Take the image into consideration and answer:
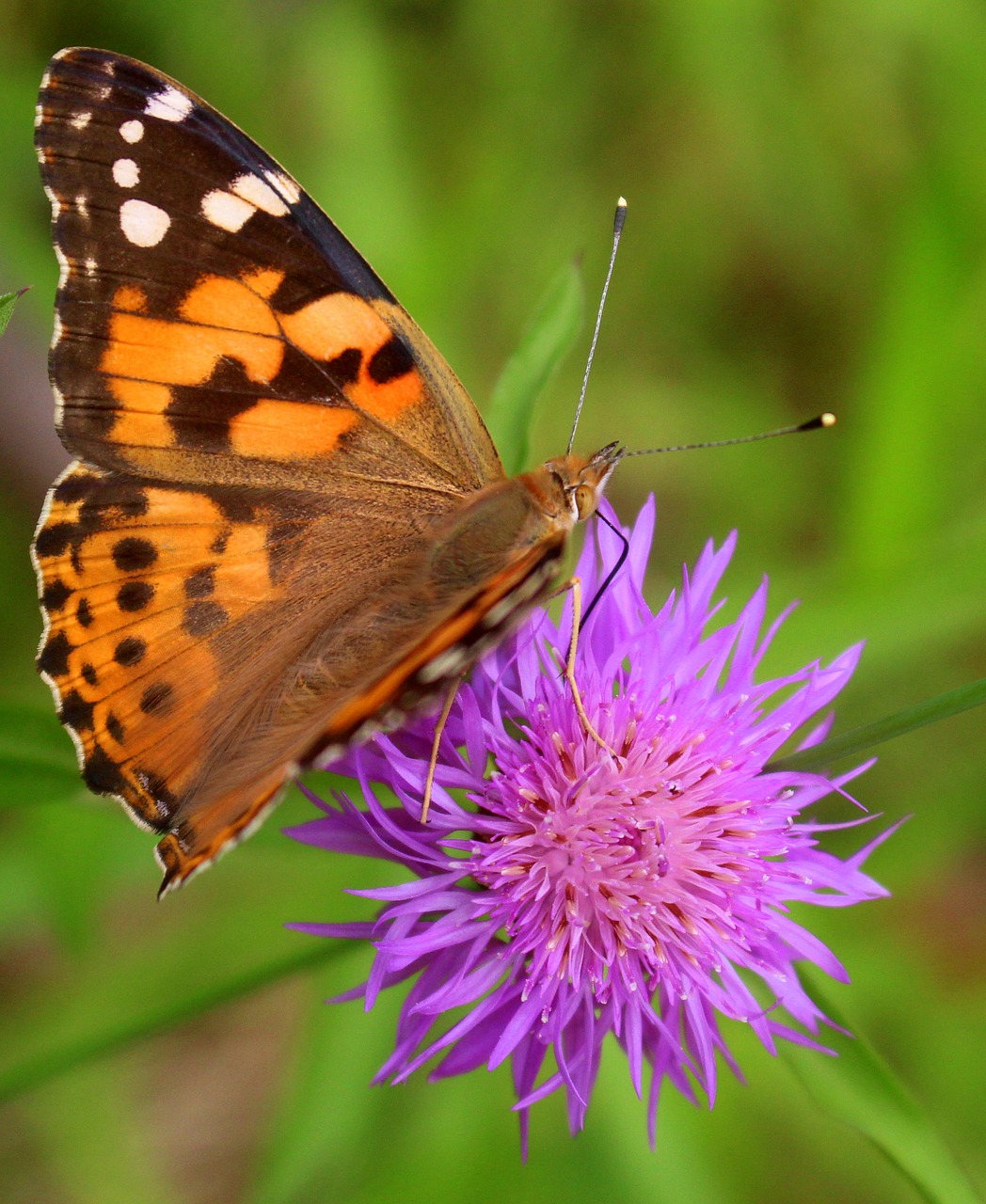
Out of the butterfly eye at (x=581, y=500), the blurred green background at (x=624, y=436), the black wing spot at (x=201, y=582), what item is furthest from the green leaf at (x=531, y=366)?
the blurred green background at (x=624, y=436)

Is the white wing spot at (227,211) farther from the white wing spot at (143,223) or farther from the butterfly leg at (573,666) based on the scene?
the butterfly leg at (573,666)

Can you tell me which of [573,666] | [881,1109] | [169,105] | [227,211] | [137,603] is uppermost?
[169,105]

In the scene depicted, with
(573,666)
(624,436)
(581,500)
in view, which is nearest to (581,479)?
(581,500)

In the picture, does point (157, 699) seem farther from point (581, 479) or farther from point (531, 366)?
point (531, 366)

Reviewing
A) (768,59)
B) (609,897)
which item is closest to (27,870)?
(609,897)

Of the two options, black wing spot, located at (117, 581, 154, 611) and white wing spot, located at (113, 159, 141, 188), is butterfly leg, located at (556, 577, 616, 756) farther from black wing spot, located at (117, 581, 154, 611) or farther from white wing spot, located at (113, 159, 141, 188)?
white wing spot, located at (113, 159, 141, 188)
